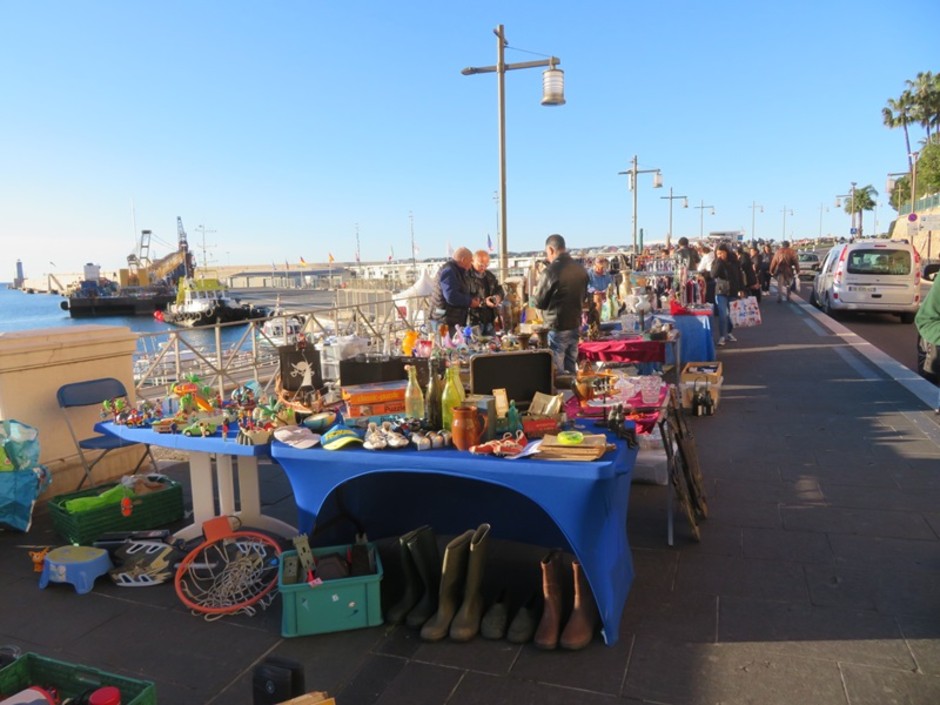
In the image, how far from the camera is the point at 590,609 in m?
3.05

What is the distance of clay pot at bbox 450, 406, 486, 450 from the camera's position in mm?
3068

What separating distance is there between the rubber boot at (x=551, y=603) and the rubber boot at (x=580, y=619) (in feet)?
0.16

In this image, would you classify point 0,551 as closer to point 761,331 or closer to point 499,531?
point 499,531

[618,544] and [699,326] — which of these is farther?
[699,326]

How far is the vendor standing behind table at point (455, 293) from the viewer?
295 inches

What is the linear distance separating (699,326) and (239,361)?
1505cm

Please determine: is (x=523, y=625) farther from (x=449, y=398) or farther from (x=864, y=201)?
(x=864, y=201)

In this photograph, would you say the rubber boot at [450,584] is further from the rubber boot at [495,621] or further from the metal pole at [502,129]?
the metal pole at [502,129]

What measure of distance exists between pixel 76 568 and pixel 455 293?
4.63 meters

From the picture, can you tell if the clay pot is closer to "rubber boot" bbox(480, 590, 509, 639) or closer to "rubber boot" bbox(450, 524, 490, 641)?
"rubber boot" bbox(450, 524, 490, 641)

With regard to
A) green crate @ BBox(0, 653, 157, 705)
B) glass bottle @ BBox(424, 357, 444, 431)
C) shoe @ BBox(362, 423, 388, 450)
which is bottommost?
green crate @ BBox(0, 653, 157, 705)

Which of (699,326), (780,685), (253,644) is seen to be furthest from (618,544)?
(699,326)

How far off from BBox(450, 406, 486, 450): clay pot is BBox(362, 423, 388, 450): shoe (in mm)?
330

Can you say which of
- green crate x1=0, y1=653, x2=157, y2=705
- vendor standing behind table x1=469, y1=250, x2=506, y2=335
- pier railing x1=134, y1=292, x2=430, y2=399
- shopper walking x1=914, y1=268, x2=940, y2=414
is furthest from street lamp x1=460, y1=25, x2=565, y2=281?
green crate x1=0, y1=653, x2=157, y2=705
